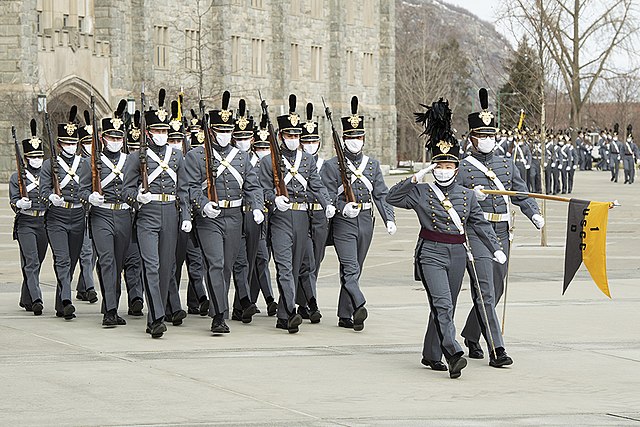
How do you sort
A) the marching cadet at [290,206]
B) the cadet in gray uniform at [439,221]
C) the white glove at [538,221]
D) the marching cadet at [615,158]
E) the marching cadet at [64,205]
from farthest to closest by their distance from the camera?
the marching cadet at [615,158], the marching cadet at [64,205], the marching cadet at [290,206], the white glove at [538,221], the cadet in gray uniform at [439,221]

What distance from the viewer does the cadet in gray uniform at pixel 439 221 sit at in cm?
1166

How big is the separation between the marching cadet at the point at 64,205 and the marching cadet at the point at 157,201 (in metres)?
1.22

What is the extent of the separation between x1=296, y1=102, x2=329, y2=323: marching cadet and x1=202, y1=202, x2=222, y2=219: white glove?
1058 mm

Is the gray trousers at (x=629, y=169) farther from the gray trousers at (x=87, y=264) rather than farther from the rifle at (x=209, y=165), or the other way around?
the rifle at (x=209, y=165)

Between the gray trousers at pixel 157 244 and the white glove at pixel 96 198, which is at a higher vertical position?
the white glove at pixel 96 198

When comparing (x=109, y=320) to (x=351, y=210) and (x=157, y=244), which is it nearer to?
(x=157, y=244)

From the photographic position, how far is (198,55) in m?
50.6

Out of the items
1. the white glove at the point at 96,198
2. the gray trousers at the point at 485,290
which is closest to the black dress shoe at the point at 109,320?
the white glove at the point at 96,198

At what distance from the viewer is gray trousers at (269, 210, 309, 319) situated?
13914 millimetres

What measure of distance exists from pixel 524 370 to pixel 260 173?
405 cm

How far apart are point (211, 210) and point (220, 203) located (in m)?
0.25

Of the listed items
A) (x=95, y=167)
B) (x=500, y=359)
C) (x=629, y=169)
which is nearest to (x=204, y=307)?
(x=95, y=167)

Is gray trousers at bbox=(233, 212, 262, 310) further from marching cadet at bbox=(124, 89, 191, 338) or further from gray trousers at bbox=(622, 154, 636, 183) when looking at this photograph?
gray trousers at bbox=(622, 154, 636, 183)

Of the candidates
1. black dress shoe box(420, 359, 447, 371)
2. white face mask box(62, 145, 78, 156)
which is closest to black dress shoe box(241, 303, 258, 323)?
white face mask box(62, 145, 78, 156)
